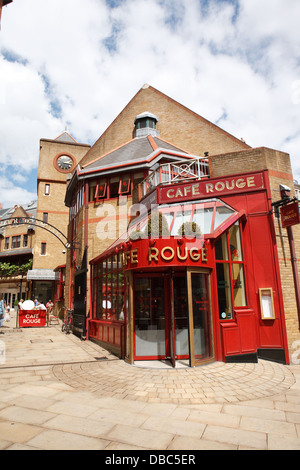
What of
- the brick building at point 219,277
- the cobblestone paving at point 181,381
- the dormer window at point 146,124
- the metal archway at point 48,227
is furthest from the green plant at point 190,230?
the dormer window at point 146,124

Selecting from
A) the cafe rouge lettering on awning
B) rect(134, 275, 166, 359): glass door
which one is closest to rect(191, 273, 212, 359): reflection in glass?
rect(134, 275, 166, 359): glass door

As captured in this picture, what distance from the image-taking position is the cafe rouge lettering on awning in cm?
976

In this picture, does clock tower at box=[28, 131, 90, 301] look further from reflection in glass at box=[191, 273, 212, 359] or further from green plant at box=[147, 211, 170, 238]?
reflection in glass at box=[191, 273, 212, 359]

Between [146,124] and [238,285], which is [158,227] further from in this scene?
[146,124]

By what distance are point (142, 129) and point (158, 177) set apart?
25.3ft

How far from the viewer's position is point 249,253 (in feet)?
30.9

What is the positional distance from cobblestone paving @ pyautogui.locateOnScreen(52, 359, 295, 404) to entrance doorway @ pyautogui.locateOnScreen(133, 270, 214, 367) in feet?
2.15

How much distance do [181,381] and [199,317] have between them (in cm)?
203

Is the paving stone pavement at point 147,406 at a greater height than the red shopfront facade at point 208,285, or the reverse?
the red shopfront facade at point 208,285

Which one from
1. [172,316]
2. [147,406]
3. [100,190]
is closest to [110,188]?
[100,190]

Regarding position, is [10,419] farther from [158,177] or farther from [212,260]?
[158,177]

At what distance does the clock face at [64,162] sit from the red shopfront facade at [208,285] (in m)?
27.0

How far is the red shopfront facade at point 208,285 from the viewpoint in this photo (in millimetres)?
8172

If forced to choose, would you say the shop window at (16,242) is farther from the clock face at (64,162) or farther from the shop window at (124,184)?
the shop window at (124,184)
